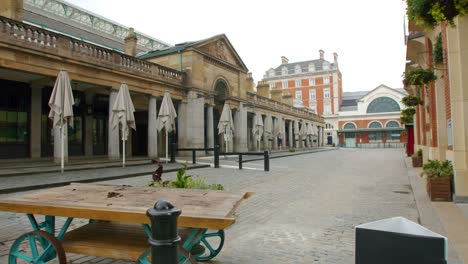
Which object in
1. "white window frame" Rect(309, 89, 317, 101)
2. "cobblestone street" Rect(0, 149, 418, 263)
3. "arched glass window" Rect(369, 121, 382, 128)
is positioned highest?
"white window frame" Rect(309, 89, 317, 101)

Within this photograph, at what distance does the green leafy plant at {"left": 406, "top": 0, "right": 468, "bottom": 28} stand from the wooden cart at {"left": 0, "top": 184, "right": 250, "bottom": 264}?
12.8ft

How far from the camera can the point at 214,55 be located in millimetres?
25453

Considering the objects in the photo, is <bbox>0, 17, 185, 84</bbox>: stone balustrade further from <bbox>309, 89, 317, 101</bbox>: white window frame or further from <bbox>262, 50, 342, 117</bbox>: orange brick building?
<bbox>309, 89, 317, 101</bbox>: white window frame

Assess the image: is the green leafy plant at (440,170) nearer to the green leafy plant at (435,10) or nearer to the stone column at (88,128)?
the green leafy plant at (435,10)

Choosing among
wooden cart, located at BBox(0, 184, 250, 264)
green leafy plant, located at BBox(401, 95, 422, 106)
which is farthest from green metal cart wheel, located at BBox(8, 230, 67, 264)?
green leafy plant, located at BBox(401, 95, 422, 106)

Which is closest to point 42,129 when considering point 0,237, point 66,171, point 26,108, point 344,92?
point 26,108

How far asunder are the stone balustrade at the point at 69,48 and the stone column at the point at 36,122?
3908 millimetres

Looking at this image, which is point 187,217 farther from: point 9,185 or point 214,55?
point 214,55

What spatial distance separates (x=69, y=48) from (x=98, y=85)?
2.43 metres

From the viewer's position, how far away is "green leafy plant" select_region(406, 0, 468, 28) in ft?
14.2

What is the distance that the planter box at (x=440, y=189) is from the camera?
7.17 m

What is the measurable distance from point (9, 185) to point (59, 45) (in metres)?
8.03

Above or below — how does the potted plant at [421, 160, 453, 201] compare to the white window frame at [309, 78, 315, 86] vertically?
below

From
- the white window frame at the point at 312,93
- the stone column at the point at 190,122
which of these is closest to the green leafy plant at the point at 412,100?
the stone column at the point at 190,122
